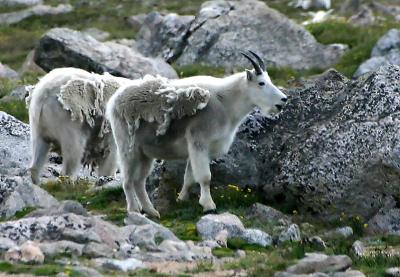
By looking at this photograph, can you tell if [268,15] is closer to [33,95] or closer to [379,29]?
[379,29]

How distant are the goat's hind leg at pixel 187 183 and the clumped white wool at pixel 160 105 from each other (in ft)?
3.22

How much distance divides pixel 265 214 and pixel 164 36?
86.0 feet

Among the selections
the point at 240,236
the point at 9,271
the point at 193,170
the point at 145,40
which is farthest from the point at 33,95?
the point at 145,40

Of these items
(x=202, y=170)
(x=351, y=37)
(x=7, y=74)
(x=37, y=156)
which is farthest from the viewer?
(x=351, y=37)

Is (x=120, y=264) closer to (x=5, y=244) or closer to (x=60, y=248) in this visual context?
(x=60, y=248)

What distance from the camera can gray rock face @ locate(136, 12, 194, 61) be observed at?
41.4 metres

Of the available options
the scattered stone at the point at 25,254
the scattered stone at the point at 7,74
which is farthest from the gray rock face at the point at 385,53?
the scattered stone at the point at 25,254

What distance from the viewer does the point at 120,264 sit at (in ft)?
41.8

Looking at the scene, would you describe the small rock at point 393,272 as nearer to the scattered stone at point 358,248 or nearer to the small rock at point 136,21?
the scattered stone at point 358,248

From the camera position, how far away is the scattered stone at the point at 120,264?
41.6ft

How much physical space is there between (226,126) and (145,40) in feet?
89.8

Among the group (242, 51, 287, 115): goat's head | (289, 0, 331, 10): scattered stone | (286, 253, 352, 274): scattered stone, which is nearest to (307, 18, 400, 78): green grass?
(289, 0, 331, 10): scattered stone

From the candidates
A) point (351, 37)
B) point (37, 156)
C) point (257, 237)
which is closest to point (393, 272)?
point (257, 237)

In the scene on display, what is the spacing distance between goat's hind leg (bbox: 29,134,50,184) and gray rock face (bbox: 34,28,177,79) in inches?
502
